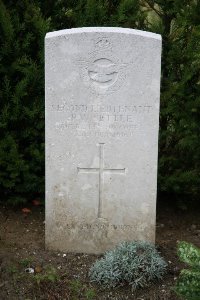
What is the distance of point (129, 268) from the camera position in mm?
3969

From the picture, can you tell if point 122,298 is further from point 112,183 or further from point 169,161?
point 169,161

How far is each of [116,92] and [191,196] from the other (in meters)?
1.90

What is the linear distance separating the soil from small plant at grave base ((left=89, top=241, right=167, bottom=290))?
2.3 inches

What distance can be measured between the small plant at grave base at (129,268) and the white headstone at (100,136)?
11.9 inches

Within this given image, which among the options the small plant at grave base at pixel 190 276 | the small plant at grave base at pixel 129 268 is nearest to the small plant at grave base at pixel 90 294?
the small plant at grave base at pixel 129 268

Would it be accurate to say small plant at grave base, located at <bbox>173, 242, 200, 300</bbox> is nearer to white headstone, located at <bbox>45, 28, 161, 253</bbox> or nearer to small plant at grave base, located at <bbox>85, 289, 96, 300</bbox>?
small plant at grave base, located at <bbox>85, 289, 96, 300</bbox>

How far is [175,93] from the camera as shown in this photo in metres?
4.91

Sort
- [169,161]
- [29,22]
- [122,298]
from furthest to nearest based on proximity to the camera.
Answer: [169,161]
[29,22]
[122,298]

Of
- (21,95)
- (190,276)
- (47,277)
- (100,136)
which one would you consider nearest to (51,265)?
(47,277)

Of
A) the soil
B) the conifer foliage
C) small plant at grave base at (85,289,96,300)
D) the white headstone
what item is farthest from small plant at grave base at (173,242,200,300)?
the conifer foliage

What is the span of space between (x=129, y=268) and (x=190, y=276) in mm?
737

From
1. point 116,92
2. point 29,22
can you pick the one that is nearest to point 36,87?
point 29,22

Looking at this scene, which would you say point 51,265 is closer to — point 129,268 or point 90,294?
point 90,294

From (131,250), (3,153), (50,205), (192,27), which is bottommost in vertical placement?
(131,250)
